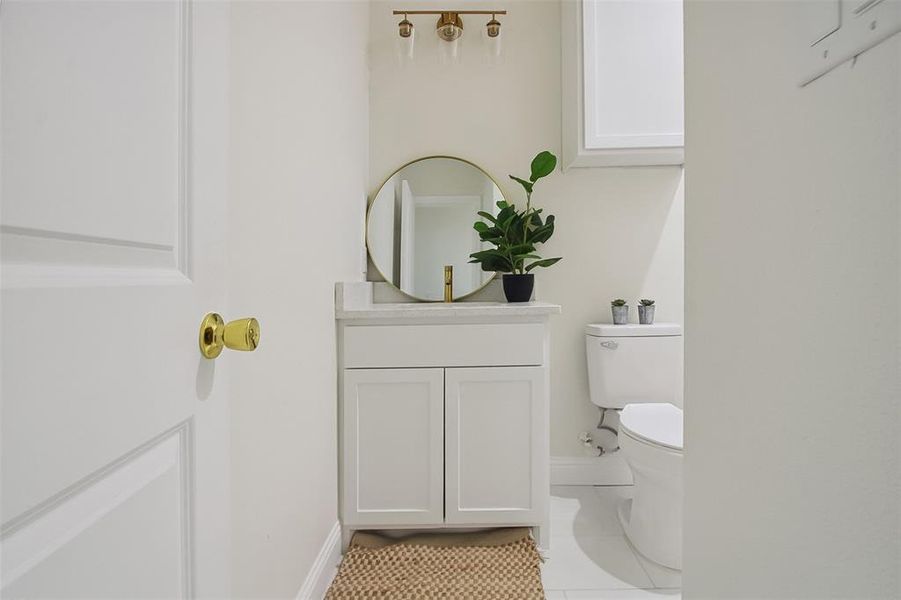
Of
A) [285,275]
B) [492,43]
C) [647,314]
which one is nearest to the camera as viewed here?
[285,275]

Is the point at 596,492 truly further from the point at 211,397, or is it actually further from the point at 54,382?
the point at 54,382

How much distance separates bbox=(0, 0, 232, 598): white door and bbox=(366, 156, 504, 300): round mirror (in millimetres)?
1555

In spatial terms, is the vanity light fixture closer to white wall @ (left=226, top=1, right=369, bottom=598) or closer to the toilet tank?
white wall @ (left=226, top=1, right=369, bottom=598)

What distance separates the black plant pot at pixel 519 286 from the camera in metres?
1.83

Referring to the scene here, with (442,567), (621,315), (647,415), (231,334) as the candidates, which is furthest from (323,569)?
(621,315)

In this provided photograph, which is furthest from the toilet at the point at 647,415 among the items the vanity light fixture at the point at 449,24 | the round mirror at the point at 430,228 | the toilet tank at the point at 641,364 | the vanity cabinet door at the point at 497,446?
the vanity light fixture at the point at 449,24

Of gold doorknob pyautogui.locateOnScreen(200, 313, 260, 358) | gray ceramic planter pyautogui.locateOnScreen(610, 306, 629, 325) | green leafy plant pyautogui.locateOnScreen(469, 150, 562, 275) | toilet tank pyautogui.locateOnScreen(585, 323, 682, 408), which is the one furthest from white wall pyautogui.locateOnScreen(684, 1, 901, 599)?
gray ceramic planter pyautogui.locateOnScreen(610, 306, 629, 325)

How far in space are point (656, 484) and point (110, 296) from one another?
1.56 m

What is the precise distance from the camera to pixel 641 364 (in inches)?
73.9

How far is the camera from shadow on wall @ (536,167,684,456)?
82.1 inches

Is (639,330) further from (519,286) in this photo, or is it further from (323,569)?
(323,569)

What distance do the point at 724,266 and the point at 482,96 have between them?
178cm

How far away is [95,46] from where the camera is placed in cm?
35

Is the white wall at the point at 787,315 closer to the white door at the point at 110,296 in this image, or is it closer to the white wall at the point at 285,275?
the white door at the point at 110,296
